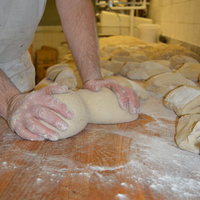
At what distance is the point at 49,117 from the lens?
41.3 inches

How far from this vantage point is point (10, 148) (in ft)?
3.52

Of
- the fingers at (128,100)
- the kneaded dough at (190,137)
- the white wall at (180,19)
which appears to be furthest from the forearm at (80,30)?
the white wall at (180,19)

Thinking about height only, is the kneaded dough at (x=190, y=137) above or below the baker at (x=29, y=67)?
below

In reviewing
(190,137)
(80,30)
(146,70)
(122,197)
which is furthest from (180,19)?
(122,197)

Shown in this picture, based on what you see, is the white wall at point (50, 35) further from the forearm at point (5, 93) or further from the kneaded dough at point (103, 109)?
the forearm at point (5, 93)

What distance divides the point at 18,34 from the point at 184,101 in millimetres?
1058

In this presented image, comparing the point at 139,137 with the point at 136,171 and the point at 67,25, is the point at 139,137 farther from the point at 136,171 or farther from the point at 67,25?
the point at 67,25

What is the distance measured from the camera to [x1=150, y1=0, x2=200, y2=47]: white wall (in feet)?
9.16

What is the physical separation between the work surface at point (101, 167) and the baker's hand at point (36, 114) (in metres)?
0.07

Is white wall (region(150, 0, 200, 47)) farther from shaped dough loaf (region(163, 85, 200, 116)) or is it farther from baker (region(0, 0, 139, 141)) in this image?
baker (region(0, 0, 139, 141))

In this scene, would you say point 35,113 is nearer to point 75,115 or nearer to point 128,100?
point 75,115

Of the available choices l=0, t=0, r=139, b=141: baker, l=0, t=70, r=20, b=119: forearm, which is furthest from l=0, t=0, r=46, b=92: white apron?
l=0, t=70, r=20, b=119: forearm

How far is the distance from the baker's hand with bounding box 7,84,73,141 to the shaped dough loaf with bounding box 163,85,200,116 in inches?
25.3

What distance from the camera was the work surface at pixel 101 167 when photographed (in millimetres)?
811
